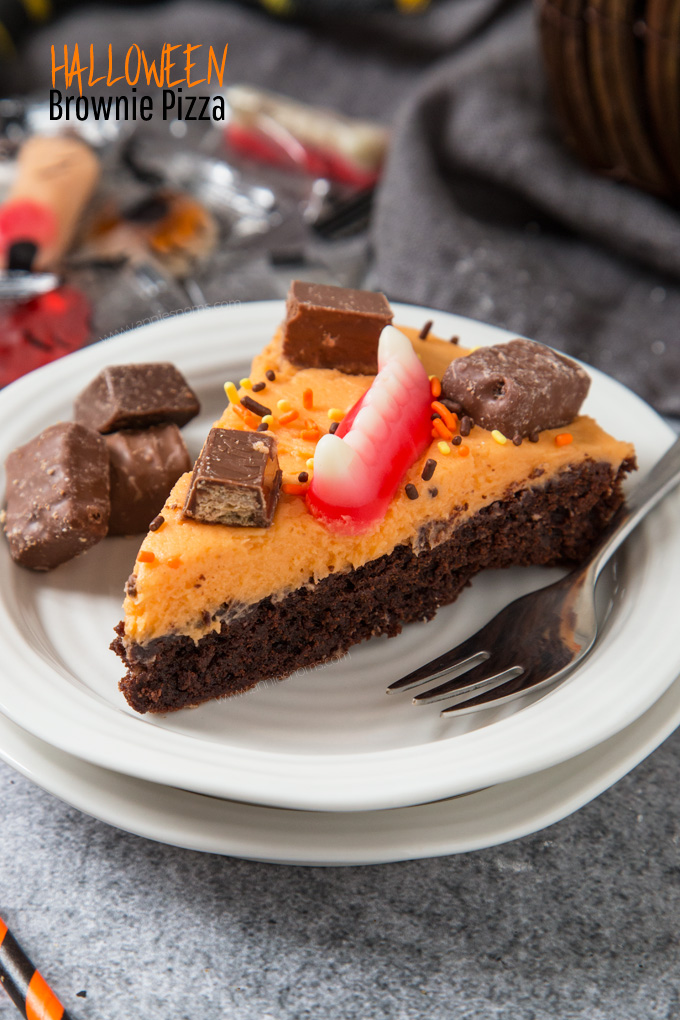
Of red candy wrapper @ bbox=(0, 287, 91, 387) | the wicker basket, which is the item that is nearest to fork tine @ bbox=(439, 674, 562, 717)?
red candy wrapper @ bbox=(0, 287, 91, 387)

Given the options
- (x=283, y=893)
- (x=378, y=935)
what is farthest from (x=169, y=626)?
(x=378, y=935)

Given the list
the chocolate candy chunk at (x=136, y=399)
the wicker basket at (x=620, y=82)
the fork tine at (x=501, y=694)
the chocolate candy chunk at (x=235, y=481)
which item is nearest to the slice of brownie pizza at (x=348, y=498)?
the chocolate candy chunk at (x=235, y=481)

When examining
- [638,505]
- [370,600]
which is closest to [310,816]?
[370,600]

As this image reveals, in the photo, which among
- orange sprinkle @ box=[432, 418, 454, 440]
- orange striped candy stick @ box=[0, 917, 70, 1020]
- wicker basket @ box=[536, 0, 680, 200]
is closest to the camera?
orange striped candy stick @ box=[0, 917, 70, 1020]

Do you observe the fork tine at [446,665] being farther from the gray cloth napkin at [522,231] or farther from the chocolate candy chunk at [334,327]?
the gray cloth napkin at [522,231]

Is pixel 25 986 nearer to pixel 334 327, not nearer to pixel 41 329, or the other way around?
pixel 334 327

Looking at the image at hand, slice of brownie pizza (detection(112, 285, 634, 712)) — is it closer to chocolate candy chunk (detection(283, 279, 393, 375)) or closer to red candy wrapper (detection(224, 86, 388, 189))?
chocolate candy chunk (detection(283, 279, 393, 375))
